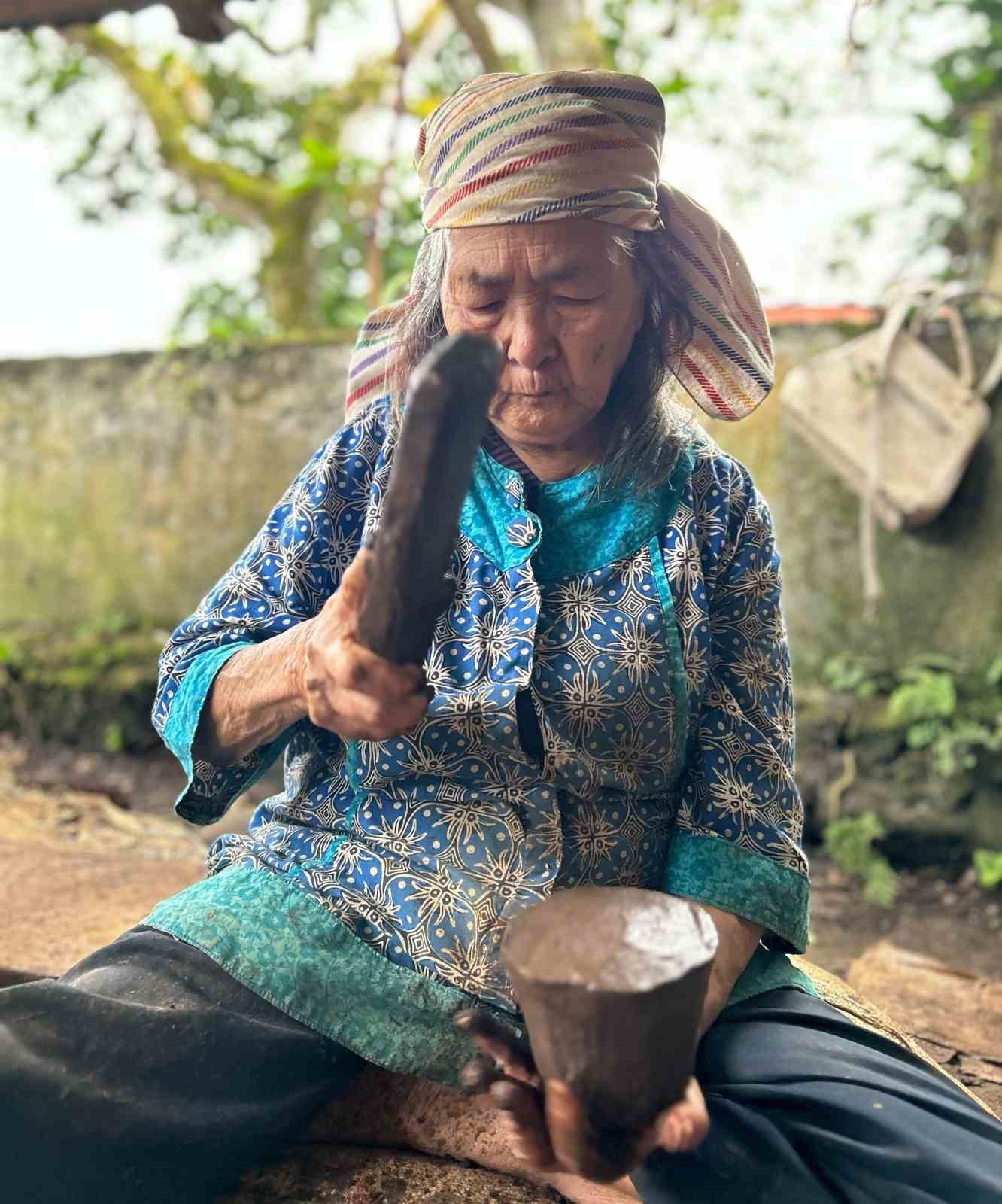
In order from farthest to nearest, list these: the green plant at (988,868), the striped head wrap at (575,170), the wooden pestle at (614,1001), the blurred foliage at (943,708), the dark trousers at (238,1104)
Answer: the blurred foliage at (943,708), the green plant at (988,868), the striped head wrap at (575,170), the dark trousers at (238,1104), the wooden pestle at (614,1001)

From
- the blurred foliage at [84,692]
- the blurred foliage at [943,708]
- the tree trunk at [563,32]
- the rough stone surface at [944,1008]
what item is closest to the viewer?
the rough stone surface at [944,1008]

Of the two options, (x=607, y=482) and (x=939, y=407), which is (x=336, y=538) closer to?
(x=607, y=482)

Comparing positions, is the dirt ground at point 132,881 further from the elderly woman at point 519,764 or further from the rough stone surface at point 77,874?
the elderly woman at point 519,764

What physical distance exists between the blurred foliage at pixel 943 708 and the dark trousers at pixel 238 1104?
2780mm

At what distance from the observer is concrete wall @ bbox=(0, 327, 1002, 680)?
4.33 meters

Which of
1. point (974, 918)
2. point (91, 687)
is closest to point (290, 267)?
point (91, 687)

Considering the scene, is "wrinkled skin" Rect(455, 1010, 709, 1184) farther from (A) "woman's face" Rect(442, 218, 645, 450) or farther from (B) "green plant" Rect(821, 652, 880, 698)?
(B) "green plant" Rect(821, 652, 880, 698)

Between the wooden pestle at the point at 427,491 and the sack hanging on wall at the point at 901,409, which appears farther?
the sack hanging on wall at the point at 901,409

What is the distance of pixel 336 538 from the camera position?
5.35 feet

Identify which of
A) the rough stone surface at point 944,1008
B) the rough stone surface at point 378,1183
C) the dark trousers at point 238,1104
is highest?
the dark trousers at point 238,1104

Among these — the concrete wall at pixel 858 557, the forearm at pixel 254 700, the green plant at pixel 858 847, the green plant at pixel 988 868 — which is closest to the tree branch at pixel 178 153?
the concrete wall at pixel 858 557

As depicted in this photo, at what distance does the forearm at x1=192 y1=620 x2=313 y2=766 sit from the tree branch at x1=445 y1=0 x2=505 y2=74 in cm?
492

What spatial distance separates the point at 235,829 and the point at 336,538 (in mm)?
2548

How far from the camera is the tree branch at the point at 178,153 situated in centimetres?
764
